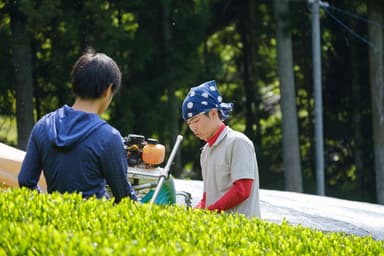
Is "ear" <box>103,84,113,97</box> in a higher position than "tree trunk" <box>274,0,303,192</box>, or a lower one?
higher

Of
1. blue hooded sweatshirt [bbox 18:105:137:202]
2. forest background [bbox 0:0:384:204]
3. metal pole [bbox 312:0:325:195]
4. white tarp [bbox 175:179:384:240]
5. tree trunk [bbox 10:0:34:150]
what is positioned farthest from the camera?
metal pole [bbox 312:0:325:195]

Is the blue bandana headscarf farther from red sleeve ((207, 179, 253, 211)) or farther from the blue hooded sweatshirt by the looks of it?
the blue hooded sweatshirt

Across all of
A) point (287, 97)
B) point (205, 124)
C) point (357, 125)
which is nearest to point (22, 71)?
point (287, 97)

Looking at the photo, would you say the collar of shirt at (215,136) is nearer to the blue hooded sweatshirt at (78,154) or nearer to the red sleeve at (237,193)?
the red sleeve at (237,193)

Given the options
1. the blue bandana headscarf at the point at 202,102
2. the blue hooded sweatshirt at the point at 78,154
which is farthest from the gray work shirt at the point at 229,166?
the blue hooded sweatshirt at the point at 78,154

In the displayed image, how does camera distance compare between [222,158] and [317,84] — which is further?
[317,84]

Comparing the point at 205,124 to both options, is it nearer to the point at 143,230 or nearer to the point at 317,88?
the point at 143,230

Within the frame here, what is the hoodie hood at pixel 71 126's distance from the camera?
14.3 ft

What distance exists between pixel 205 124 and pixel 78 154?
42.9 inches

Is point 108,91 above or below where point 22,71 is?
above

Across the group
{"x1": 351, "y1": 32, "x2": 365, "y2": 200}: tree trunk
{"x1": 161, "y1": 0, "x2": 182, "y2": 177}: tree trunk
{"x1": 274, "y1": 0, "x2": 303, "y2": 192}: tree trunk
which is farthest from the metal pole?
{"x1": 351, "y1": 32, "x2": 365, "y2": 200}: tree trunk

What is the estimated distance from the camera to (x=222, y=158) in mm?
5184

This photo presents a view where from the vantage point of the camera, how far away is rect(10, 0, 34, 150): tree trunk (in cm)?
1855

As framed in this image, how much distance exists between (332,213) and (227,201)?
16.3 ft
